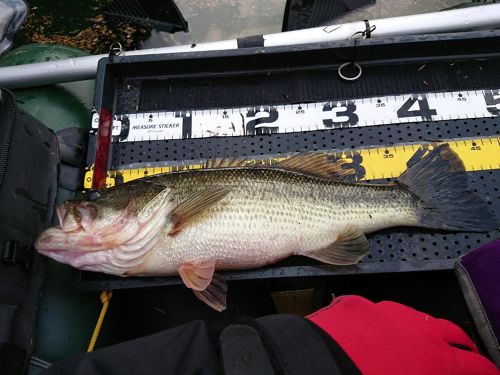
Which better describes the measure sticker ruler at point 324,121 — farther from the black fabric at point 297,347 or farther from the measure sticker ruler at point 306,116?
the black fabric at point 297,347

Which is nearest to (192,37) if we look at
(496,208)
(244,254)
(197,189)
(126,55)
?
(126,55)

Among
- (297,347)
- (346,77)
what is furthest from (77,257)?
(346,77)

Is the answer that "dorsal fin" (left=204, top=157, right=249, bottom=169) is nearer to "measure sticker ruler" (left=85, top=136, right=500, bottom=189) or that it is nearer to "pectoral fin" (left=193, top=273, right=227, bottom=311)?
"measure sticker ruler" (left=85, top=136, right=500, bottom=189)

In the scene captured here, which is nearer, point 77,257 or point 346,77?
point 77,257

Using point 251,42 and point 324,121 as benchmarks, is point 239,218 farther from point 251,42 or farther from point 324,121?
point 251,42

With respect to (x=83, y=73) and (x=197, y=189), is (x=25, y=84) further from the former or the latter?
(x=197, y=189)

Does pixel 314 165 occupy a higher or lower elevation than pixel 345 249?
higher

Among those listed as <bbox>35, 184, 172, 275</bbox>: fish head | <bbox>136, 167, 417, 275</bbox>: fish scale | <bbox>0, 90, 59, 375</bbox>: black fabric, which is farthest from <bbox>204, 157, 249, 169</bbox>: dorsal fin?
<bbox>0, 90, 59, 375</bbox>: black fabric
